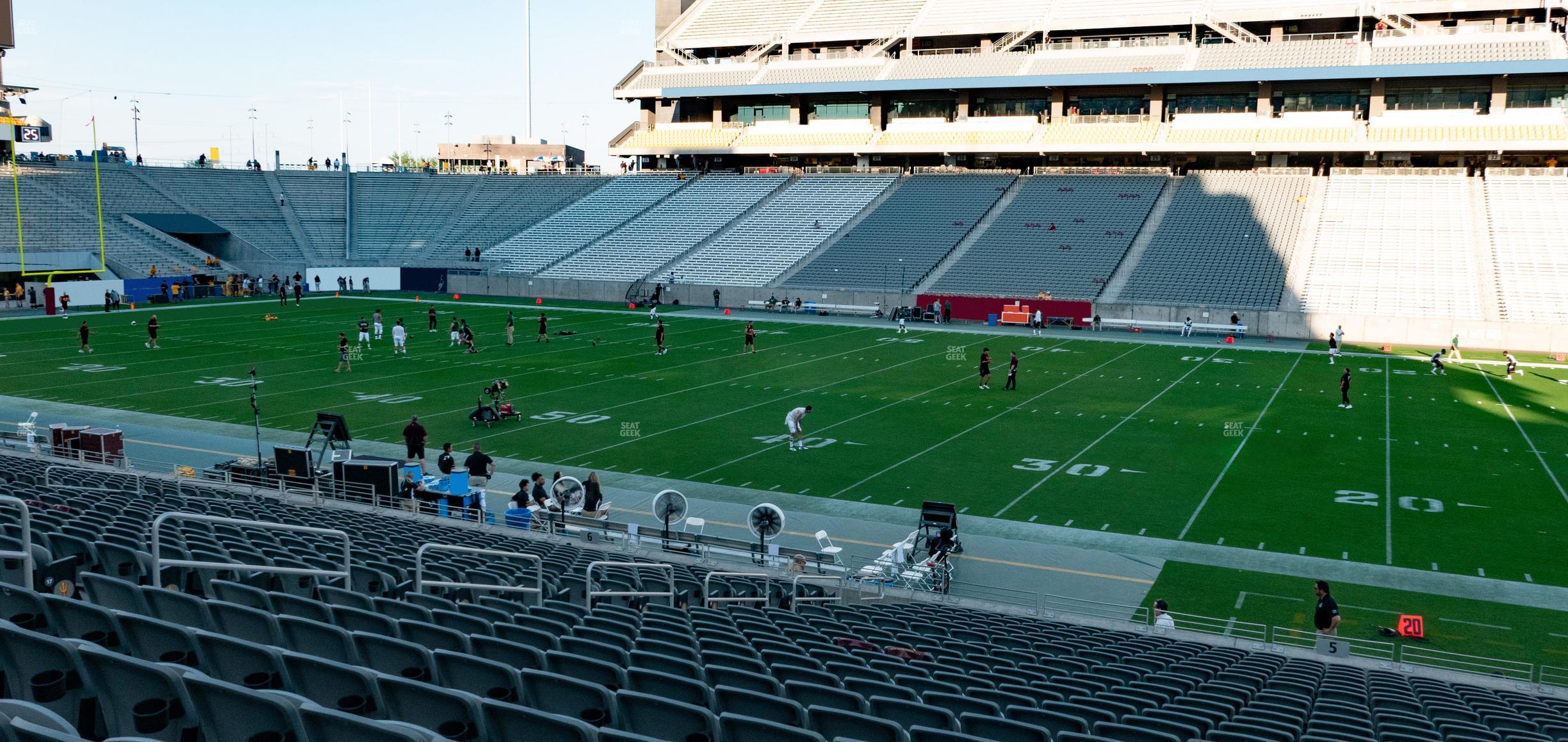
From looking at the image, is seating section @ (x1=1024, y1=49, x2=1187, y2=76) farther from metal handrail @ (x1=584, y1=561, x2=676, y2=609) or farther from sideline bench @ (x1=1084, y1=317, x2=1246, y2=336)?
metal handrail @ (x1=584, y1=561, x2=676, y2=609)

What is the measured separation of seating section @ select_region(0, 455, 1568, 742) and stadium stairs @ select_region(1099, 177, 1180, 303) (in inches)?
1742

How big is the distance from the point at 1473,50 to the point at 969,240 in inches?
1155

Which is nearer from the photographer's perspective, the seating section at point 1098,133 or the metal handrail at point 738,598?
the metal handrail at point 738,598

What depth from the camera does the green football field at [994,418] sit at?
20312 millimetres

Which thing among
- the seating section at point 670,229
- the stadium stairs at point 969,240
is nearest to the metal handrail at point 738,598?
the stadium stairs at point 969,240

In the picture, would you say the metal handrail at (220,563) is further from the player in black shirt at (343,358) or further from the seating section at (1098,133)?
the seating section at (1098,133)

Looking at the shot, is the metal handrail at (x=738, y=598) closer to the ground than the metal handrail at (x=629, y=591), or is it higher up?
closer to the ground

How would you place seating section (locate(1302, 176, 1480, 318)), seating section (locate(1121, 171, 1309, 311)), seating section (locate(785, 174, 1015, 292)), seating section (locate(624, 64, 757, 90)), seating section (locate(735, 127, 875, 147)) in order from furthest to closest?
seating section (locate(624, 64, 757, 90)), seating section (locate(735, 127, 875, 147)), seating section (locate(785, 174, 1015, 292)), seating section (locate(1121, 171, 1309, 311)), seating section (locate(1302, 176, 1480, 318))

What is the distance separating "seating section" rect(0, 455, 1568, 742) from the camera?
3.80 m

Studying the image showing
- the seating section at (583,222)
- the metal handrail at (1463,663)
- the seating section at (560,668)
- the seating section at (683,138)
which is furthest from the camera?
the seating section at (683,138)

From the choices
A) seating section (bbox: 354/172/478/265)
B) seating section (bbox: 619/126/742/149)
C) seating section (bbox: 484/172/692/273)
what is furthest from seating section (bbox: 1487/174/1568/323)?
seating section (bbox: 354/172/478/265)

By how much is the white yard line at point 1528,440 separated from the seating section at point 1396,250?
1210cm

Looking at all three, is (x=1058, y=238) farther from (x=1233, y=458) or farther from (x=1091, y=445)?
(x=1233, y=458)

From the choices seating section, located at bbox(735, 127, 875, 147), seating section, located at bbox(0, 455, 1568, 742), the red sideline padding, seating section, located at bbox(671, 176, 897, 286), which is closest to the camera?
seating section, located at bbox(0, 455, 1568, 742)
